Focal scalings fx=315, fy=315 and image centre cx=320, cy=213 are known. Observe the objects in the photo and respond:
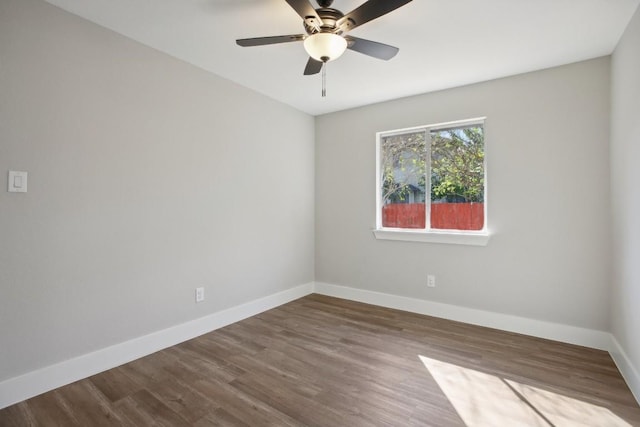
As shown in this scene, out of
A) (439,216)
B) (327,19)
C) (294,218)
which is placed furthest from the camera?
(294,218)

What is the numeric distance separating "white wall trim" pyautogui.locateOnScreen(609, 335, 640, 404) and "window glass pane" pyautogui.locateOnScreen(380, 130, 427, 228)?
1844mm

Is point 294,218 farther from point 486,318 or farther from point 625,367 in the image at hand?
point 625,367

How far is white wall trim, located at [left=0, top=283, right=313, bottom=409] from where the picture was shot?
189cm

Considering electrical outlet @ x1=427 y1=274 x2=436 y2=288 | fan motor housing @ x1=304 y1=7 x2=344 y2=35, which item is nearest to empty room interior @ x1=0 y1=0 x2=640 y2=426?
fan motor housing @ x1=304 y1=7 x2=344 y2=35

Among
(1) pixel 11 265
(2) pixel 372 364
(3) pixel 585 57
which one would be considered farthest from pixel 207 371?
(3) pixel 585 57

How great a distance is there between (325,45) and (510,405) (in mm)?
2419

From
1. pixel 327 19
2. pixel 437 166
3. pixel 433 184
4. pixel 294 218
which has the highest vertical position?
pixel 327 19

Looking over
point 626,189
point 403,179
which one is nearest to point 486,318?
point 626,189

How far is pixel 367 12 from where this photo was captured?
1.68 metres

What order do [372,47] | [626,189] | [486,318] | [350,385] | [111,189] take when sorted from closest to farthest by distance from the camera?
[372,47], [350,385], [626,189], [111,189], [486,318]

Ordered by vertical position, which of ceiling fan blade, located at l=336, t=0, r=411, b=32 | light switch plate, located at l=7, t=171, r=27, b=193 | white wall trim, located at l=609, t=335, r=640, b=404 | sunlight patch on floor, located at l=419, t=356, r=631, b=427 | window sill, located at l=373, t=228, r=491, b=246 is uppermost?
ceiling fan blade, located at l=336, t=0, r=411, b=32

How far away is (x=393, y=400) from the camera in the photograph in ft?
6.35

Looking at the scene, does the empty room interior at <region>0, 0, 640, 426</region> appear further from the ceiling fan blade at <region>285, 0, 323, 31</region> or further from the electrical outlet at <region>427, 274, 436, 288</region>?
the electrical outlet at <region>427, 274, 436, 288</region>

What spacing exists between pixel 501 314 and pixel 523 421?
1.47m
